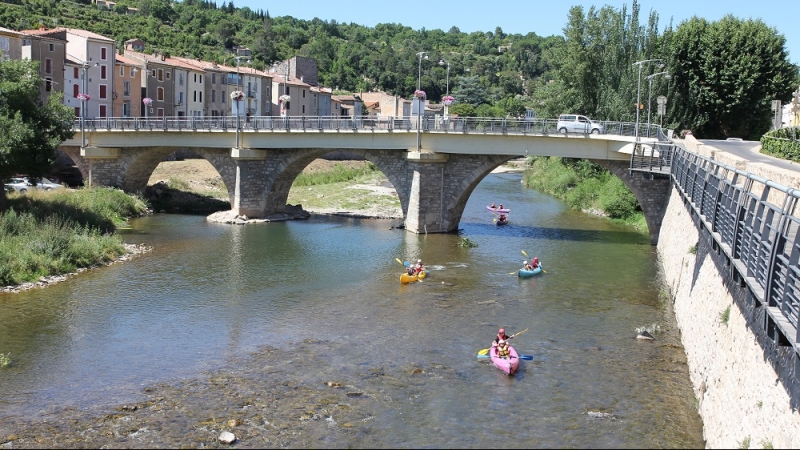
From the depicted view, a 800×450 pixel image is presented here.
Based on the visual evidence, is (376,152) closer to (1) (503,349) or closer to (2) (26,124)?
(2) (26,124)

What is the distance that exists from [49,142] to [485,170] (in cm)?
2351

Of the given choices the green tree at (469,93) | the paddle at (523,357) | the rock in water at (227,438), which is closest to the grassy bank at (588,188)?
the paddle at (523,357)

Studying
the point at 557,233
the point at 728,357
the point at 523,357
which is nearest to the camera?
the point at 728,357

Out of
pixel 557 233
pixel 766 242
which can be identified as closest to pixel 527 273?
pixel 557 233

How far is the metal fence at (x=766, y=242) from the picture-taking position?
12.0m

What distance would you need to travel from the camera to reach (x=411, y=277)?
109ft

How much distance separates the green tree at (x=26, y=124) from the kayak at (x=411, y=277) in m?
19.3

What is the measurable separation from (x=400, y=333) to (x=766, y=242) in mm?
13835

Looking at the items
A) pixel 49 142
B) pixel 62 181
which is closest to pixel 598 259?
pixel 49 142

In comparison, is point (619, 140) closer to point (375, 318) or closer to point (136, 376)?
point (375, 318)

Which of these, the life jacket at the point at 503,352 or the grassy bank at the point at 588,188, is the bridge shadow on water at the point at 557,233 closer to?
the grassy bank at the point at 588,188

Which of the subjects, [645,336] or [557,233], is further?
[557,233]

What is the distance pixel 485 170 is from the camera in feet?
151

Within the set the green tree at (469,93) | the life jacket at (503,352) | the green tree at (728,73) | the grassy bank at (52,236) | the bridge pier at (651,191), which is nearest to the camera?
the life jacket at (503,352)
